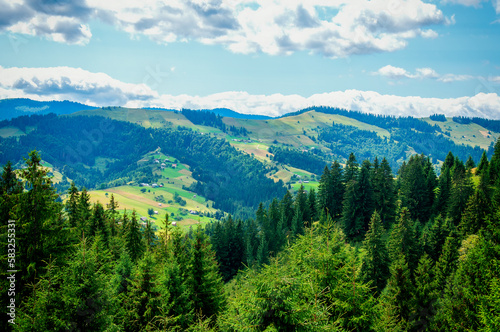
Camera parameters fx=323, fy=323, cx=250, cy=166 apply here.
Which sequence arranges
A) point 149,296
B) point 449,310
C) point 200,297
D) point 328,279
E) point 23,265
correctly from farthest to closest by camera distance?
point 449,310, point 200,297, point 149,296, point 23,265, point 328,279

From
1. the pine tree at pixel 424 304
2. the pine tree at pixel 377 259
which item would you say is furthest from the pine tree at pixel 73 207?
the pine tree at pixel 424 304

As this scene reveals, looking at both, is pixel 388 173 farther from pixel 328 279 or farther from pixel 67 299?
pixel 67 299

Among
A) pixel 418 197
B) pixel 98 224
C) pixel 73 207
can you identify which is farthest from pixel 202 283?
pixel 418 197

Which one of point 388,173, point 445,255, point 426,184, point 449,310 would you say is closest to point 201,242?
point 449,310

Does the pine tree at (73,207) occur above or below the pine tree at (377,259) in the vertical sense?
above

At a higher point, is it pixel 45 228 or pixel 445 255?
pixel 45 228

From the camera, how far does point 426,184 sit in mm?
77312

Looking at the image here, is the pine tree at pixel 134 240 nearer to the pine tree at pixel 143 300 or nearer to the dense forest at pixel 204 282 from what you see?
the dense forest at pixel 204 282

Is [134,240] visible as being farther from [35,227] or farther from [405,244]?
[405,244]

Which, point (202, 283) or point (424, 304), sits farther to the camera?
point (424, 304)

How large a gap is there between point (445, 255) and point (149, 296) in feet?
138

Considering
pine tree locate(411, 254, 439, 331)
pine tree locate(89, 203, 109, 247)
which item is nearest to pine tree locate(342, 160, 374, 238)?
pine tree locate(411, 254, 439, 331)

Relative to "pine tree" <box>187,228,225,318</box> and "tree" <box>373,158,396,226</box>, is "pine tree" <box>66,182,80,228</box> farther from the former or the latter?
"tree" <box>373,158,396,226</box>

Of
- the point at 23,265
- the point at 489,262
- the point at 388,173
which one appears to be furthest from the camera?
the point at 388,173
